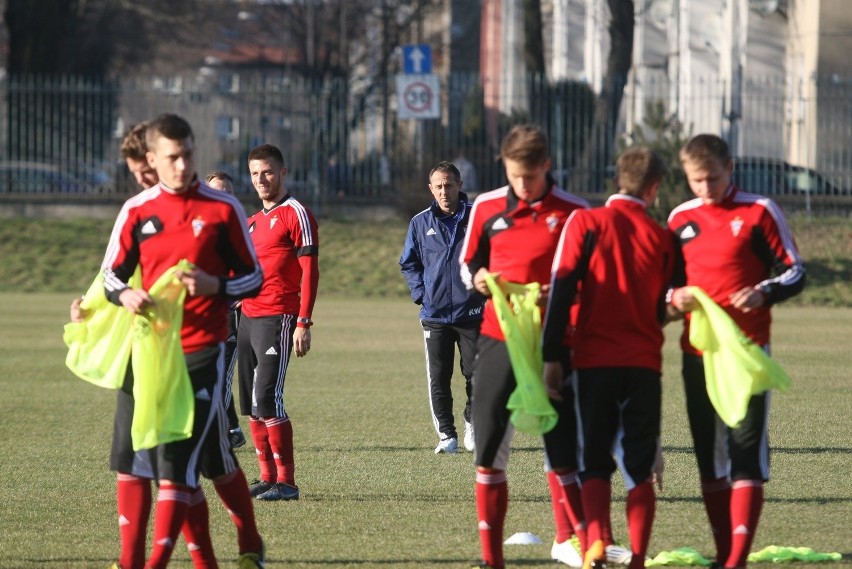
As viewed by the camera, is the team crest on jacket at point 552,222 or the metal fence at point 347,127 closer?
the team crest on jacket at point 552,222

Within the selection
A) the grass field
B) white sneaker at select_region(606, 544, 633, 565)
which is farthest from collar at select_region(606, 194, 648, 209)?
the grass field

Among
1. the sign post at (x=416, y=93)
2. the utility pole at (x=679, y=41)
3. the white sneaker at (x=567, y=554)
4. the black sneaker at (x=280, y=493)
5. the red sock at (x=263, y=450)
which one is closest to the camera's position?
the white sneaker at (x=567, y=554)

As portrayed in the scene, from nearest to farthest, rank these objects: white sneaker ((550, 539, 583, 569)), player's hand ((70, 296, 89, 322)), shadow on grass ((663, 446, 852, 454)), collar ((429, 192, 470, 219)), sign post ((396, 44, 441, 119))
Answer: player's hand ((70, 296, 89, 322))
white sneaker ((550, 539, 583, 569))
shadow on grass ((663, 446, 852, 454))
collar ((429, 192, 470, 219))
sign post ((396, 44, 441, 119))

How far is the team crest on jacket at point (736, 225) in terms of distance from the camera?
20.1 feet

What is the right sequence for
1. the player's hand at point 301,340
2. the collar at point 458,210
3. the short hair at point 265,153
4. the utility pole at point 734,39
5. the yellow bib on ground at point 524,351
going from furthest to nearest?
1. the utility pole at point 734,39
2. the collar at point 458,210
3. the player's hand at point 301,340
4. the short hair at point 265,153
5. the yellow bib on ground at point 524,351

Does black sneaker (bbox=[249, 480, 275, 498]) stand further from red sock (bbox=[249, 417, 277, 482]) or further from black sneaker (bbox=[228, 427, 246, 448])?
black sneaker (bbox=[228, 427, 246, 448])

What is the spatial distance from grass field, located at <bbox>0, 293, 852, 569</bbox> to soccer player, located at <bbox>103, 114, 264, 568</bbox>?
0.99m

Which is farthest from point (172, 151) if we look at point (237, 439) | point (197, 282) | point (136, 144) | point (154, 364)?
point (237, 439)

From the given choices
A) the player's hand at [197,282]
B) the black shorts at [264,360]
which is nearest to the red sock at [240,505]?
the player's hand at [197,282]

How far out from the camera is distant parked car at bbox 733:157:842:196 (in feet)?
95.6

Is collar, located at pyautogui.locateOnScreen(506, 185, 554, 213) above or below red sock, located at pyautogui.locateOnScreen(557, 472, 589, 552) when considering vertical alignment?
above

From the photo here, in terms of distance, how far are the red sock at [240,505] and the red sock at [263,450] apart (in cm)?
239

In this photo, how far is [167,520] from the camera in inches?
228

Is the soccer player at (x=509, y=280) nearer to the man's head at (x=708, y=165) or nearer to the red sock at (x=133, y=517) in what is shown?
the man's head at (x=708, y=165)
